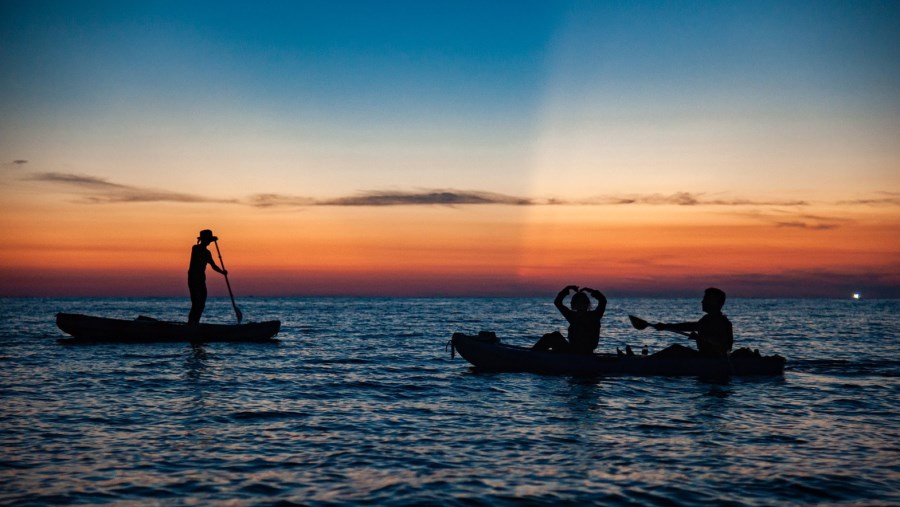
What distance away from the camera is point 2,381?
17.5 m

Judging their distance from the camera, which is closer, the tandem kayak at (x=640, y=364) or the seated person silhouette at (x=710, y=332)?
the seated person silhouette at (x=710, y=332)

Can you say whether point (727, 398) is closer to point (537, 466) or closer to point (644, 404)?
point (644, 404)

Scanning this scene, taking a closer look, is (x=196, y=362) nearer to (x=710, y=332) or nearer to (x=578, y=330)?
(x=578, y=330)

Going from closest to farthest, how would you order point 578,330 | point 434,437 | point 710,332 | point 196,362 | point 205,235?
point 434,437, point 710,332, point 578,330, point 196,362, point 205,235

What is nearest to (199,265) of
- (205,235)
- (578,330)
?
(205,235)

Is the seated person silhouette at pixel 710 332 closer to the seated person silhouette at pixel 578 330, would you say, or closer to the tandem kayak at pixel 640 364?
the tandem kayak at pixel 640 364

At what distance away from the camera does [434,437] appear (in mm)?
11445

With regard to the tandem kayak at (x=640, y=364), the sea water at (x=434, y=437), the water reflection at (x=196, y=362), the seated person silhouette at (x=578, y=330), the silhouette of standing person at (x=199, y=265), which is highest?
the silhouette of standing person at (x=199, y=265)

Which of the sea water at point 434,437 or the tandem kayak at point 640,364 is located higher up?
the tandem kayak at point 640,364

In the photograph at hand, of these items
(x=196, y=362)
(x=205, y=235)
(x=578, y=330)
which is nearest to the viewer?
(x=578, y=330)

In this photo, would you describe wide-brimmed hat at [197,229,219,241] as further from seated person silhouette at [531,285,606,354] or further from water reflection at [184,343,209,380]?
seated person silhouette at [531,285,606,354]

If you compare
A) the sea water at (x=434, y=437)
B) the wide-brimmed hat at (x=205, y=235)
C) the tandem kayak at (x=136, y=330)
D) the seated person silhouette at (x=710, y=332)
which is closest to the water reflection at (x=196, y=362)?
the sea water at (x=434, y=437)

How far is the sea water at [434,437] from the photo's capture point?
8211mm

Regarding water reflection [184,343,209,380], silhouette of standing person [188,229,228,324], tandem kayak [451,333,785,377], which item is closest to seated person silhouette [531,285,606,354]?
tandem kayak [451,333,785,377]
